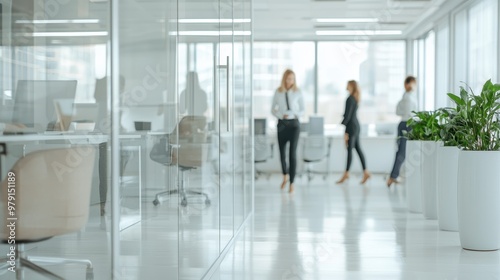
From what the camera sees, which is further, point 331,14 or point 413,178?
point 331,14

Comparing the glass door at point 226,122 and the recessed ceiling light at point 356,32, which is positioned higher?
the recessed ceiling light at point 356,32

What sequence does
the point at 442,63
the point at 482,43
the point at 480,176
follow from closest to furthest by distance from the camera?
the point at 480,176 → the point at 482,43 → the point at 442,63

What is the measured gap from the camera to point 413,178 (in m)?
7.27

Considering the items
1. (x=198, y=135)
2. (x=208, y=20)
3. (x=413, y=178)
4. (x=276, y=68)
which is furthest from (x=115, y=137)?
(x=276, y=68)

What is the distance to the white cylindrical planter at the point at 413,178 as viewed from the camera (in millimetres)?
6992

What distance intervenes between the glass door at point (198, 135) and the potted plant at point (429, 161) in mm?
2833

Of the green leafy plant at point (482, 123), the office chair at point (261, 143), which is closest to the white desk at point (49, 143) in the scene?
the green leafy plant at point (482, 123)

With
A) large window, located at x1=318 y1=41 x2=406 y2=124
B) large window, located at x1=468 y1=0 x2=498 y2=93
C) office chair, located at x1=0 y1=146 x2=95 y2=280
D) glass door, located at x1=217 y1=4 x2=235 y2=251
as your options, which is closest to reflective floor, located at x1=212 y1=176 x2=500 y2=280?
glass door, located at x1=217 y1=4 x2=235 y2=251

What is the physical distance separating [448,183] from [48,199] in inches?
172

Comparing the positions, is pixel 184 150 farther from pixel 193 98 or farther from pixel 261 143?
pixel 261 143

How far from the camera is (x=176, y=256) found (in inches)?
127

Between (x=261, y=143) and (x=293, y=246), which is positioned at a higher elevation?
(x=261, y=143)

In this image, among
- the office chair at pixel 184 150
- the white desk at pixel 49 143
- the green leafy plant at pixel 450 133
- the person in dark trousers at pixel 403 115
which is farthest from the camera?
the person in dark trousers at pixel 403 115

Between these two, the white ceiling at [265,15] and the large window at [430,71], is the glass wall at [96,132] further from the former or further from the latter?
the large window at [430,71]
